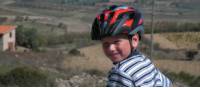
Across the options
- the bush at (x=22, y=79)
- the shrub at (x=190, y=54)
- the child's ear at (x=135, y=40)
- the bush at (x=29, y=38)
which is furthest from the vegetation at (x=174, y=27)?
the child's ear at (x=135, y=40)

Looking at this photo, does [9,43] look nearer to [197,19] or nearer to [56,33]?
[56,33]

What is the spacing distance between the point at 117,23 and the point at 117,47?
8cm

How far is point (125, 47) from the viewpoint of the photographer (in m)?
1.60

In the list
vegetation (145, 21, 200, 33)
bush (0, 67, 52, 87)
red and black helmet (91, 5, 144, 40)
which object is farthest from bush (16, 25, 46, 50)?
red and black helmet (91, 5, 144, 40)

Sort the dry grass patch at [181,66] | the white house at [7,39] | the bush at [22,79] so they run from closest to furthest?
1. the bush at [22,79]
2. the dry grass patch at [181,66]
3. the white house at [7,39]

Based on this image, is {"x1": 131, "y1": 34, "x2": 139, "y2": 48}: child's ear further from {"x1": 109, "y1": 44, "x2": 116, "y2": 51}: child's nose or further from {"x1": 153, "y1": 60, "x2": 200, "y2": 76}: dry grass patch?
{"x1": 153, "y1": 60, "x2": 200, "y2": 76}: dry grass patch

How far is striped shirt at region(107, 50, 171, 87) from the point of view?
152 centimetres

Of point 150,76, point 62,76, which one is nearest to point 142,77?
point 150,76

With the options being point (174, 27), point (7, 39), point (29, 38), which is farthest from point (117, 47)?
point (174, 27)

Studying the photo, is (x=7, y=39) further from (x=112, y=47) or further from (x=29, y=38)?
(x=112, y=47)

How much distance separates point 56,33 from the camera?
1043 inches

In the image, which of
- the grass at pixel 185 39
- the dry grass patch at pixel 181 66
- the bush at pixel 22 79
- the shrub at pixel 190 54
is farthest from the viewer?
the grass at pixel 185 39

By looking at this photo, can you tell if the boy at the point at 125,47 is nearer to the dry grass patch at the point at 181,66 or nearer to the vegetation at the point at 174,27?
the dry grass patch at the point at 181,66

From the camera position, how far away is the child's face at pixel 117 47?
1.58 m
